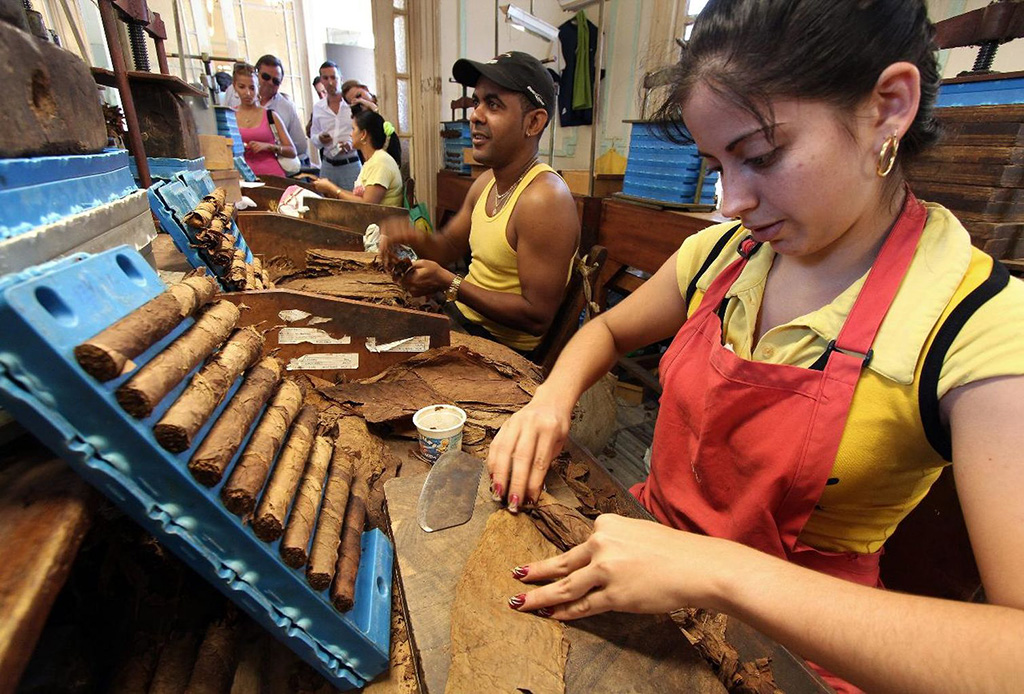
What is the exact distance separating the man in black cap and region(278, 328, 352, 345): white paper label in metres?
0.62

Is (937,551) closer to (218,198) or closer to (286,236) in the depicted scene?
(218,198)

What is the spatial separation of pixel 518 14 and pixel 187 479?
3179 millimetres

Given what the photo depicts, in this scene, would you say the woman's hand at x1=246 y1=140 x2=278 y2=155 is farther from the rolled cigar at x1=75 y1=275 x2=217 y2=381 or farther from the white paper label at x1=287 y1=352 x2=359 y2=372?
the rolled cigar at x1=75 y1=275 x2=217 y2=381

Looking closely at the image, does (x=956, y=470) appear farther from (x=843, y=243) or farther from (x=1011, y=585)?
(x=843, y=243)

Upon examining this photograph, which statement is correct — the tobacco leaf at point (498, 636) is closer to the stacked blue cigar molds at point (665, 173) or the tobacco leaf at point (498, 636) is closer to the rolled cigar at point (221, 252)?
the rolled cigar at point (221, 252)

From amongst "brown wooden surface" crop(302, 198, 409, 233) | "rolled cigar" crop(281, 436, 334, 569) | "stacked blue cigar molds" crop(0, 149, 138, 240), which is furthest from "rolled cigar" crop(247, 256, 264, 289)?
"brown wooden surface" crop(302, 198, 409, 233)

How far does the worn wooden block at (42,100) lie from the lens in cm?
81

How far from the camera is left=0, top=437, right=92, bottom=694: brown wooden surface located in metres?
0.46

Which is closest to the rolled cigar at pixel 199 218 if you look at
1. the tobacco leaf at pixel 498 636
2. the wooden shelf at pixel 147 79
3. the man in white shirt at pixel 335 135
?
the wooden shelf at pixel 147 79

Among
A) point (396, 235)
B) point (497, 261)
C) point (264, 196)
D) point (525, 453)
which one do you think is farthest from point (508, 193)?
point (264, 196)

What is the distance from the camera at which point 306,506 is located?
0.80 meters

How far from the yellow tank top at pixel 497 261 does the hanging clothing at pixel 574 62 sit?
14.8ft

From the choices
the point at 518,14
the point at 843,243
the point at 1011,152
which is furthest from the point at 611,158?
the point at 843,243

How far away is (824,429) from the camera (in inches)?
35.3
